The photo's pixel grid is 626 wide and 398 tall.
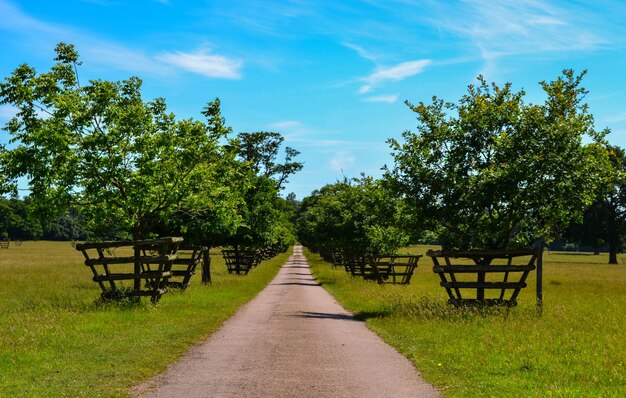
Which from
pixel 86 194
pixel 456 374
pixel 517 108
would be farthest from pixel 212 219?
pixel 456 374

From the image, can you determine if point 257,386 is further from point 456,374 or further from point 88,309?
point 88,309

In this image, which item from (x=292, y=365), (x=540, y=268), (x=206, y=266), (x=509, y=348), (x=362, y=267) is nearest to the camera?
(x=292, y=365)

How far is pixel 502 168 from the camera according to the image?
1783cm

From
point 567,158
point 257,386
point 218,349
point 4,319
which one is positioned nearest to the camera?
point 257,386

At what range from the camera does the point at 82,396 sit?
801cm

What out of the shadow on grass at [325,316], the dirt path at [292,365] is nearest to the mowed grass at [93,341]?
the dirt path at [292,365]

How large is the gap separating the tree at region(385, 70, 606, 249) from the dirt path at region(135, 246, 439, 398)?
176 inches

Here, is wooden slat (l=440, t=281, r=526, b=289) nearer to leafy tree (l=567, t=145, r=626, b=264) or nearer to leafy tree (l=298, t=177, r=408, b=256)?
leafy tree (l=298, t=177, r=408, b=256)

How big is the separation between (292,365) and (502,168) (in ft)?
32.9

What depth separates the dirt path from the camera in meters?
8.55

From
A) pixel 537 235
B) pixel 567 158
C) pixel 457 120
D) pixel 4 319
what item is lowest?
pixel 4 319

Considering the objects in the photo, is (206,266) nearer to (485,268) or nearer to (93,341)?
(485,268)

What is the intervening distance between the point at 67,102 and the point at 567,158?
1466cm

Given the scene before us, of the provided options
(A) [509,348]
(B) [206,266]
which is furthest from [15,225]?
(A) [509,348]
